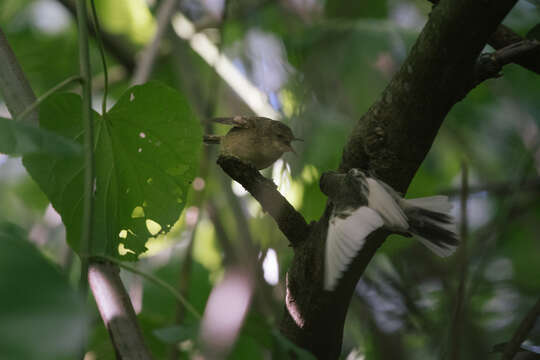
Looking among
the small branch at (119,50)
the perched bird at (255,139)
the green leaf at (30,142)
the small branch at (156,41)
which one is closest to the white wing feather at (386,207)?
the green leaf at (30,142)

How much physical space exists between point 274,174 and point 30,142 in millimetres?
1059

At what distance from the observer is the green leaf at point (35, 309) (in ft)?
1.40

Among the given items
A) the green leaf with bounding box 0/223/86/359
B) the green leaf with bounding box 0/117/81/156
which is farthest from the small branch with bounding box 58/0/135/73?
the green leaf with bounding box 0/223/86/359

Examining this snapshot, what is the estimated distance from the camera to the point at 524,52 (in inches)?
32.4

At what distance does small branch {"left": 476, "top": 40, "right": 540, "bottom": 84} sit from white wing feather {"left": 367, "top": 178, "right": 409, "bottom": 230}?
8.4 inches

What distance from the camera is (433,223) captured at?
0.84 m

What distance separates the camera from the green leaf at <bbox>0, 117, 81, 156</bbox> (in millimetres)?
547

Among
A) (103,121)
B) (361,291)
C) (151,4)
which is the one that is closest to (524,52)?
(103,121)

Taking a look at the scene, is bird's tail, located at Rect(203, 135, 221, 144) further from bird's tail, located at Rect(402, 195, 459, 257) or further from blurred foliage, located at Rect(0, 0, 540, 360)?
bird's tail, located at Rect(402, 195, 459, 257)

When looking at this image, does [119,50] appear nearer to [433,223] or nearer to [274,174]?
[274,174]

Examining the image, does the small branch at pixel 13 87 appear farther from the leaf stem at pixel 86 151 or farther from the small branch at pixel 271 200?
the small branch at pixel 271 200

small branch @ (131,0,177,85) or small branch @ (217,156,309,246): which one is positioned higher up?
small branch @ (131,0,177,85)

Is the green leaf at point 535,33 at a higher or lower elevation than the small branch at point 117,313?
higher

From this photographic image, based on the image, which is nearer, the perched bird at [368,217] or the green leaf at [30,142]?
the green leaf at [30,142]
